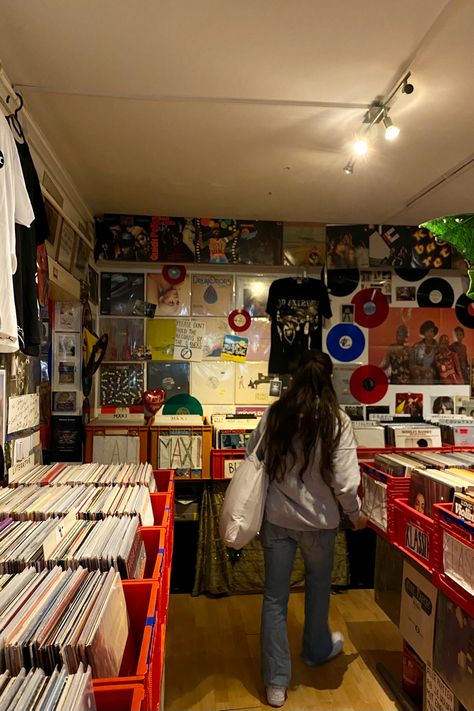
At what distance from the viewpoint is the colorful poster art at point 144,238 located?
3.32 metres

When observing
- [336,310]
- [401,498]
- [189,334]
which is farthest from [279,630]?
[336,310]

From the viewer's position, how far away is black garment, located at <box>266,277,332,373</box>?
359cm

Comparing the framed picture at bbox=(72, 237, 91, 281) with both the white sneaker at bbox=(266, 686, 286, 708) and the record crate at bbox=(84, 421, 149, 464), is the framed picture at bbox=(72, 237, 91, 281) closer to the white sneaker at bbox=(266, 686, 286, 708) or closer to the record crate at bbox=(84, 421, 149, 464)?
the record crate at bbox=(84, 421, 149, 464)

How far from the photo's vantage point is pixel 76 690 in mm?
716

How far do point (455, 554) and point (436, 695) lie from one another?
0.75 m

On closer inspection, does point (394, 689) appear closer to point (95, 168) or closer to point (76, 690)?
point (76, 690)

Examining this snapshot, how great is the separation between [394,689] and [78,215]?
3.13 meters

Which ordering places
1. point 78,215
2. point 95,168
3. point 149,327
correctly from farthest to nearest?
point 149,327 < point 78,215 < point 95,168

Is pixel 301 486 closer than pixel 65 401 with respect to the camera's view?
Yes

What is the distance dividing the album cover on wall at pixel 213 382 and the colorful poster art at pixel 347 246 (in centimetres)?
114

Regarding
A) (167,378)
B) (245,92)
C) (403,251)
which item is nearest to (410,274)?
(403,251)

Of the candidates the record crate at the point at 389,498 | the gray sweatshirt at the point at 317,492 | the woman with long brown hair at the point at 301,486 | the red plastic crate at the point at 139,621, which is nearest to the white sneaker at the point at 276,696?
the woman with long brown hair at the point at 301,486

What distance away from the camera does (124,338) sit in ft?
Answer: 11.5

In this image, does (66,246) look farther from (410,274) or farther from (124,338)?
(410,274)
